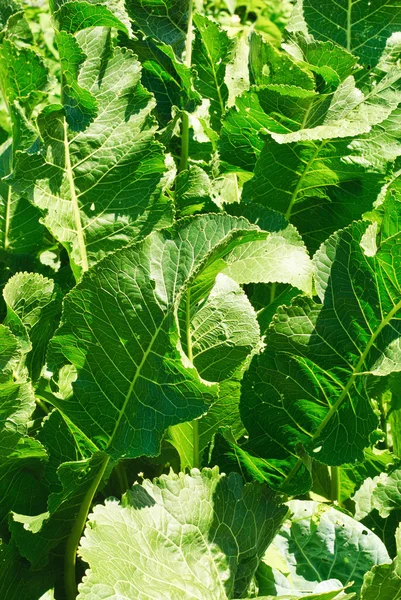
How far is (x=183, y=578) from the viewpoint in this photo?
1.12 metres

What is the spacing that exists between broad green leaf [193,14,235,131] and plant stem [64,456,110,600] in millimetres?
881

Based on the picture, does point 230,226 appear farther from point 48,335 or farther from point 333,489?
point 333,489

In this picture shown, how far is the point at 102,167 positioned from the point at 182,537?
0.70 metres

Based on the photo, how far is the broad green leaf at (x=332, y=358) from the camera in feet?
4.28

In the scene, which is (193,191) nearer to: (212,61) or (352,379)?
(212,61)

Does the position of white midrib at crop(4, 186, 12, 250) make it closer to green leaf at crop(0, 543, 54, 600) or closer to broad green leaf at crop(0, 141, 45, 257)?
broad green leaf at crop(0, 141, 45, 257)

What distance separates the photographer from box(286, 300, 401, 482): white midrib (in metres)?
1.30

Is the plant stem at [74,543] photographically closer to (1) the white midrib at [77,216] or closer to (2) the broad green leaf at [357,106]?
(1) the white midrib at [77,216]

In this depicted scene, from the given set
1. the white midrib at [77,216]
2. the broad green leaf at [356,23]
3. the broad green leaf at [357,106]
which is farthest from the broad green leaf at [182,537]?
the broad green leaf at [356,23]

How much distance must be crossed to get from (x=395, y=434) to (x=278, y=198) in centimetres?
53

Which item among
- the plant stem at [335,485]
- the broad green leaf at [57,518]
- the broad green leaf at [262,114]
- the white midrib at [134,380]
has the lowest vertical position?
the plant stem at [335,485]

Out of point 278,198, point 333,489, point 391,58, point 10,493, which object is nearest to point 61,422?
point 10,493

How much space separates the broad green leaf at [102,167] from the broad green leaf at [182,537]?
50 cm

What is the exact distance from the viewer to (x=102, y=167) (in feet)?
4.97
